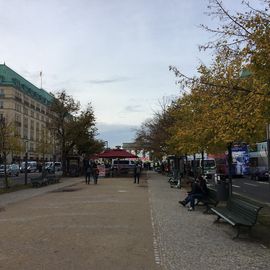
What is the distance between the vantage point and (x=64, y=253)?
1012 centimetres

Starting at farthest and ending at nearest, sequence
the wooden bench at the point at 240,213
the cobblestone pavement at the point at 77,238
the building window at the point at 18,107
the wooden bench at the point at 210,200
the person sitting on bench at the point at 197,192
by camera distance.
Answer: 1. the building window at the point at 18,107
2. the person sitting on bench at the point at 197,192
3. the wooden bench at the point at 210,200
4. the wooden bench at the point at 240,213
5. the cobblestone pavement at the point at 77,238

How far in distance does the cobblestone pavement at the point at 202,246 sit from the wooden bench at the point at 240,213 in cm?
37

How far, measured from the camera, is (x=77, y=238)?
11961mm

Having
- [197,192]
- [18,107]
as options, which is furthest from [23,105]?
[197,192]

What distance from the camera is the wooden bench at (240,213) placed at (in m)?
11.9

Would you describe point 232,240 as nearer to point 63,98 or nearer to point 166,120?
point 166,120

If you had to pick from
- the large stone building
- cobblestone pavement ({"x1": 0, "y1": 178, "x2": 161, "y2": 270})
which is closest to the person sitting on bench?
cobblestone pavement ({"x1": 0, "y1": 178, "x2": 161, "y2": 270})

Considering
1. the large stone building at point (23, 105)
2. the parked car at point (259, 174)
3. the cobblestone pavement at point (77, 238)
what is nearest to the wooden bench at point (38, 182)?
the cobblestone pavement at point (77, 238)

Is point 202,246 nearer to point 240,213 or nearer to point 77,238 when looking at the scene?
point 240,213

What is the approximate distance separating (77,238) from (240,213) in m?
4.16

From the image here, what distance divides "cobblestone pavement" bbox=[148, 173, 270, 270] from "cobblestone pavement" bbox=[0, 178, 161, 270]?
1.08 feet

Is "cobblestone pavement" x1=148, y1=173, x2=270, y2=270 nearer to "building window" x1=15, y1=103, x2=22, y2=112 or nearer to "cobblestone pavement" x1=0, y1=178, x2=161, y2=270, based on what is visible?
"cobblestone pavement" x1=0, y1=178, x2=161, y2=270

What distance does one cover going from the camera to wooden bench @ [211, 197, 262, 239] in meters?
11.9

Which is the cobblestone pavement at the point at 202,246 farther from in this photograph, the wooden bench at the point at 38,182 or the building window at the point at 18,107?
the building window at the point at 18,107
